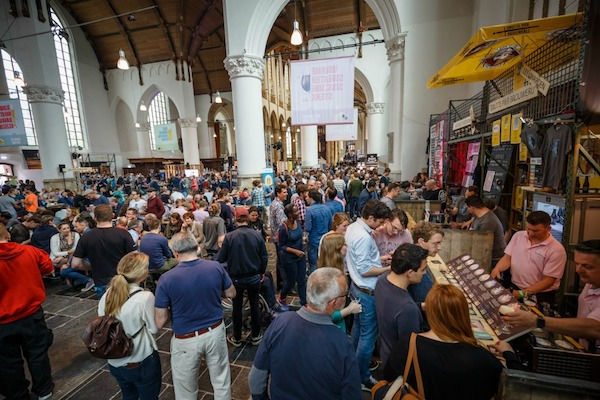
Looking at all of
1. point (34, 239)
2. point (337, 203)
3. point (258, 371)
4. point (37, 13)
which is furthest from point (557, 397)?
point (37, 13)

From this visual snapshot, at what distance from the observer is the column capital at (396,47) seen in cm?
832

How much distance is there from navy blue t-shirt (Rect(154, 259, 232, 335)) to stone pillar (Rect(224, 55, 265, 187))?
8.37 m

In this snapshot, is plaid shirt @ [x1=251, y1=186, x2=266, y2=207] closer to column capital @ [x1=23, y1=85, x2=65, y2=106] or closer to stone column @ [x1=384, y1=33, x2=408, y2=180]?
stone column @ [x1=384, y1=33, x2=408, y2=180]

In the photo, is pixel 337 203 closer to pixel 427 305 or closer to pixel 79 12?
pixel 427 305

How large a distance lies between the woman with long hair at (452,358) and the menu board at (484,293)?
758 millimetres

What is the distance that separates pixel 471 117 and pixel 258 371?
626cm

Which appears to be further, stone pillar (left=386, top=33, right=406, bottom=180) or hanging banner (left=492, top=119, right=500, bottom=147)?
stone pillar (left=386, top=33, right=406, bottom=180)

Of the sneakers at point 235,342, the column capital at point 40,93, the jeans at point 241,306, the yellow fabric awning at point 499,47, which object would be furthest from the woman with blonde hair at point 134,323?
the column capital at point 40,93

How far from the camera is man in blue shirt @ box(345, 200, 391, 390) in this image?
2.59 metres

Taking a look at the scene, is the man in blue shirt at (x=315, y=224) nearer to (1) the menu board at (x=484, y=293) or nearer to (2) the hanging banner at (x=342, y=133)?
(1) the menu board at (x=484, y=293)

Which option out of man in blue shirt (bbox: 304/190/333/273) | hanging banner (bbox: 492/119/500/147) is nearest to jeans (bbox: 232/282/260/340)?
man in blue shirt (bbox: 304/190/333/273)

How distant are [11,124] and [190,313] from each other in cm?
1601

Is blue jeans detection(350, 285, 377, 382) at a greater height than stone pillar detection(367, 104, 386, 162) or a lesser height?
lesser

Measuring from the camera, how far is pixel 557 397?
1348mm
